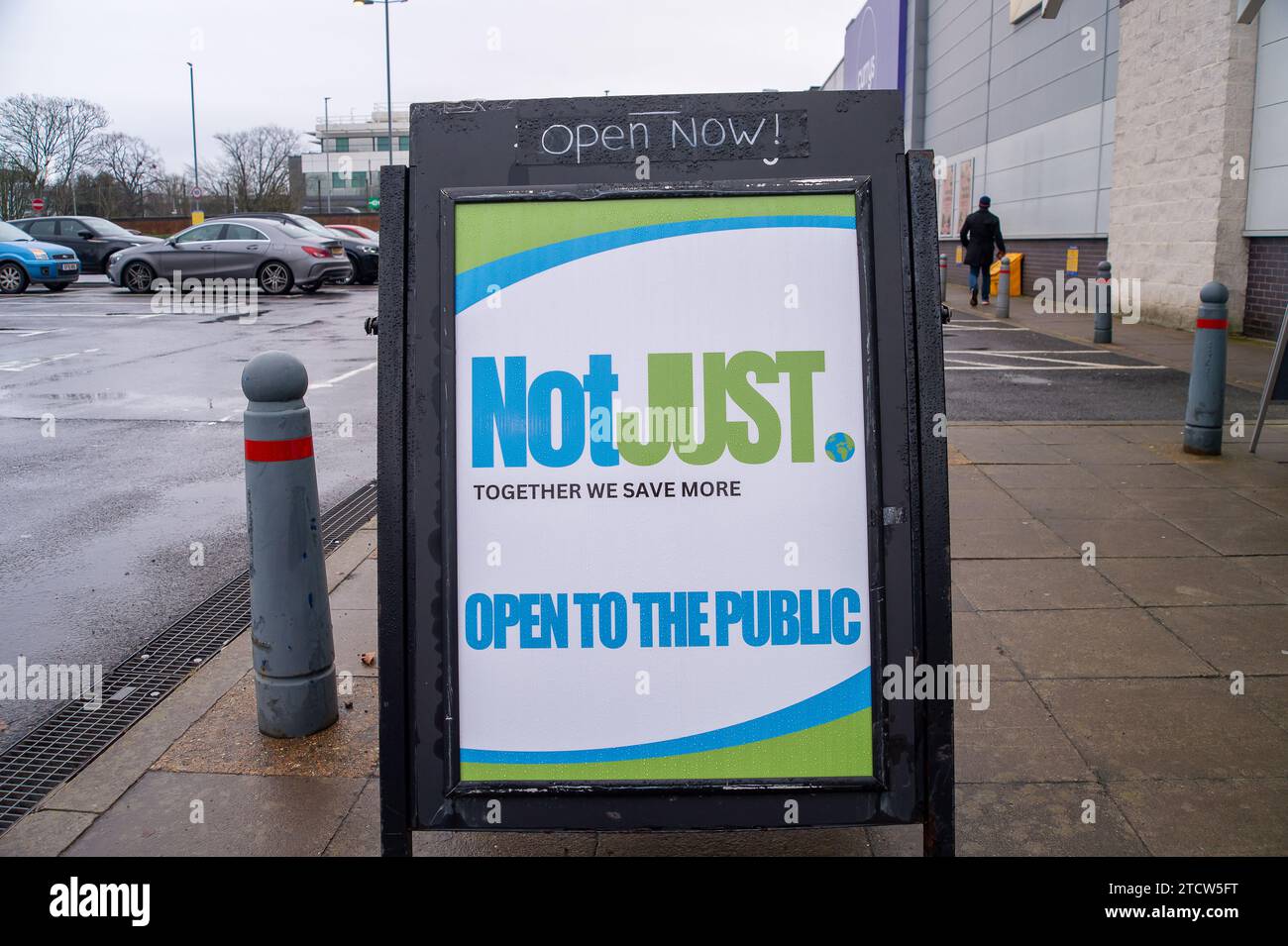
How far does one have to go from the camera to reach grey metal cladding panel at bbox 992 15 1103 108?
20.5 m

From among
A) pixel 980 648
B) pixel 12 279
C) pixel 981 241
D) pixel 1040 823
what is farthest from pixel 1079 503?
pixel 12 279

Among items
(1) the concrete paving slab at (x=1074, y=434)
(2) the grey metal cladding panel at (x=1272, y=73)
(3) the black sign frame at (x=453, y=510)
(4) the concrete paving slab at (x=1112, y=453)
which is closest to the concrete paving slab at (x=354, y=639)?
(3) the black sign frame at (x=453, y=510)

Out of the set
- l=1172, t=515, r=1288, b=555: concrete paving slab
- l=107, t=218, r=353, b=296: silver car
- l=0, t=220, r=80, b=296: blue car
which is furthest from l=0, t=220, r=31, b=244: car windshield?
l=1172, t=515, r=1288, b=555: concrete paving slab

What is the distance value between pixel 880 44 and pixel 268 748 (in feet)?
121

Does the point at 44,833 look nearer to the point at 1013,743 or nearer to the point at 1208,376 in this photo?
the point at 1013,743

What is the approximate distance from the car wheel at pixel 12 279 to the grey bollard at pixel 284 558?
23856mm

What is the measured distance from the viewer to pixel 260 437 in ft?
11.7

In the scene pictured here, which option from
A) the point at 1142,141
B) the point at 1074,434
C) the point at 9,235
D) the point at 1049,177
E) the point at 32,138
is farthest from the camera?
the point at 32,138

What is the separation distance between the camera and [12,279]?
24.1m

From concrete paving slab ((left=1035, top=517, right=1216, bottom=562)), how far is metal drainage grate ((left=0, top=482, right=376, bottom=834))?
4099 mm

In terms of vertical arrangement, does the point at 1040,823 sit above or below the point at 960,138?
below

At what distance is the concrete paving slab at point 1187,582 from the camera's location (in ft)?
16.2

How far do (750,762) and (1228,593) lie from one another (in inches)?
132
